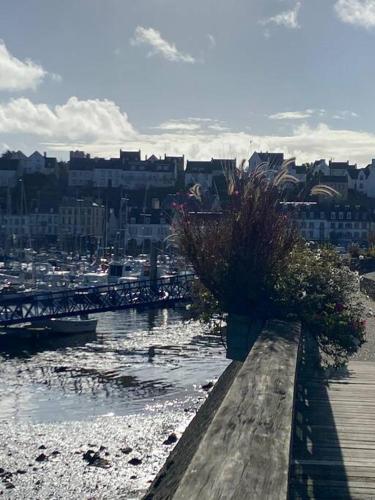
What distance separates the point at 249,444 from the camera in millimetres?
4059

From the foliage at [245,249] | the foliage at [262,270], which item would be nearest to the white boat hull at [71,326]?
the foliage at [262,270]

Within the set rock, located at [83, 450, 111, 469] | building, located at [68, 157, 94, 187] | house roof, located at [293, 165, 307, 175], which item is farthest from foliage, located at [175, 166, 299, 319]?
building, located at [68, 157, 94, 187]

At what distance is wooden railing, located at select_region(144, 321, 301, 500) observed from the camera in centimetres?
335

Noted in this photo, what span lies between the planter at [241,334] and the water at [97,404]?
19.5 feet

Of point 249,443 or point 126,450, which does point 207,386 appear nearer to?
point 126,450

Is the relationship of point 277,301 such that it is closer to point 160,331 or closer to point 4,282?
point 160,331

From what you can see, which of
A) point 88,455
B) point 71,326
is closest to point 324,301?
point 88,455

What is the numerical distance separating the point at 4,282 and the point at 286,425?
195 ft

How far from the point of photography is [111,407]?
24.1m

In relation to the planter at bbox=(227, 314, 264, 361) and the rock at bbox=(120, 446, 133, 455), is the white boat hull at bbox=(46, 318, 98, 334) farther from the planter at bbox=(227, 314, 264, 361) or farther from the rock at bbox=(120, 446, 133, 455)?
the planter at bbox=(227, 314, 264, 361)

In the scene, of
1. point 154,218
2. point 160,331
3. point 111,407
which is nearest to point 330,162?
point 154,218

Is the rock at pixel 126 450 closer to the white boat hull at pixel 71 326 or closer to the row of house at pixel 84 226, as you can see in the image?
the white boat hull at pixel 71 326

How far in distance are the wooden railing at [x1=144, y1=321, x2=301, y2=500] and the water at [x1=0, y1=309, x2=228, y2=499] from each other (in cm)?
1014

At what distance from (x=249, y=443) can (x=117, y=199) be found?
11975 cm
